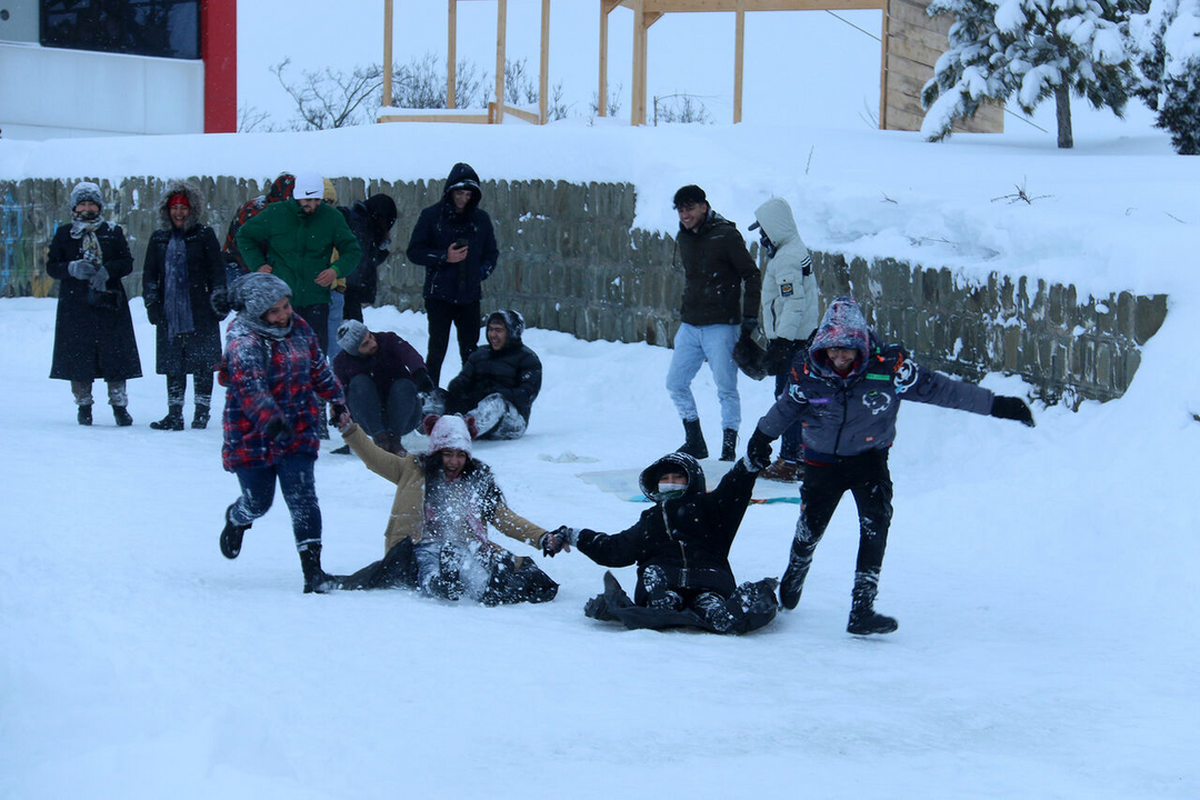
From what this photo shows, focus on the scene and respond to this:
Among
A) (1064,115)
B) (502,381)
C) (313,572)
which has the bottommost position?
(313,572)

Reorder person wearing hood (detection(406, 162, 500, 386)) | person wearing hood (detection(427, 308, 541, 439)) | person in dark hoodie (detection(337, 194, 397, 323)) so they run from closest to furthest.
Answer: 1. person wearing hood (detection(427, 308, 541, 439))
2. person wearing hood (detection(406, 162, 500, 386))
3. person in dark hoodie (detection(337, 194, 397, 323))

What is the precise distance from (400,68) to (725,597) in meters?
43.9

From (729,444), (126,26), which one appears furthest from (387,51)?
(729,444)

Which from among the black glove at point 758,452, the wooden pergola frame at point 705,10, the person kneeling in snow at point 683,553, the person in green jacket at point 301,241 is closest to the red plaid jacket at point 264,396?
the person kneeling in snow at point 683,553

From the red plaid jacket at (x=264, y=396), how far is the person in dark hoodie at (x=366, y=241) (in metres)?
4.27

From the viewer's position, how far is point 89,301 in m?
9.52

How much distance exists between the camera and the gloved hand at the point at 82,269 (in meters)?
9.39

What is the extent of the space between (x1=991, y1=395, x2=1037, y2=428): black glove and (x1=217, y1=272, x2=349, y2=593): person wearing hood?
2.50 meters

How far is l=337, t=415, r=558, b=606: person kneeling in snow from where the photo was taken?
19.1 ft

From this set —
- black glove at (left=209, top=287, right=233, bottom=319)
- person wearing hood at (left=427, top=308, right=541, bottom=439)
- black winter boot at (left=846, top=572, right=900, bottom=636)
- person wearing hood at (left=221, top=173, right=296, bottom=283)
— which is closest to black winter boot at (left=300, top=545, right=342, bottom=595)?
black winter boot at (left=846, top=572, right=900, bottom=636)

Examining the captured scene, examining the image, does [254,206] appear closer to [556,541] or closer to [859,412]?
[556,541]

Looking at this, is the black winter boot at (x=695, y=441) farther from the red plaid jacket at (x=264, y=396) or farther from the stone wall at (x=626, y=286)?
the red plaid jacket at (x=264, y=396)

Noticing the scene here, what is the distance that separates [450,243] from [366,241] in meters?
0.67

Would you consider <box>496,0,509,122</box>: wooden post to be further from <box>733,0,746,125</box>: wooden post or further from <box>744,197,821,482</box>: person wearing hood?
<box>744,197,821,482</box>: person wearing hood
